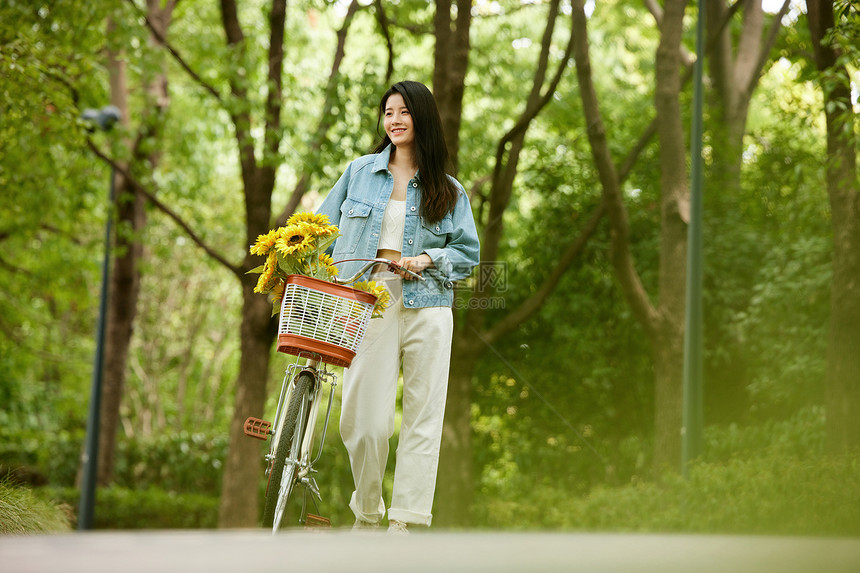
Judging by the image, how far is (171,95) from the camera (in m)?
14.4

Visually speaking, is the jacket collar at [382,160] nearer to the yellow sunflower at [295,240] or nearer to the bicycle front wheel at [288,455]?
the yellow sunflower at [295,240]

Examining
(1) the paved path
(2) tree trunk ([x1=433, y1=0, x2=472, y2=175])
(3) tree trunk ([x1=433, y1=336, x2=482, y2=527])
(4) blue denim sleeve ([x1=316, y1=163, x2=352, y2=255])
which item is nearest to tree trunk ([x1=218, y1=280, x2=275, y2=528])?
(3) tree trunk ([x1=433, y1=336, x2=482, y2=527])

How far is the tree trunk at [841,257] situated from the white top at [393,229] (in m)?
4.71

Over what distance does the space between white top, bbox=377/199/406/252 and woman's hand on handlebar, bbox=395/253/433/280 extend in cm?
25

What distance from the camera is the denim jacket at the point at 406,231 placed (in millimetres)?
3734

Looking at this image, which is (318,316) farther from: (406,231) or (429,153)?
(429,153)

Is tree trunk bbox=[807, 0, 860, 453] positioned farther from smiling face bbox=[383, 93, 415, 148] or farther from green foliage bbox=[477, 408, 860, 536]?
smiling face bbox=[383, 93, 415, 148]

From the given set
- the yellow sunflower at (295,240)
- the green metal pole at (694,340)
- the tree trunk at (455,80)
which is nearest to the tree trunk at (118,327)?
the tree trunk at (455,80)

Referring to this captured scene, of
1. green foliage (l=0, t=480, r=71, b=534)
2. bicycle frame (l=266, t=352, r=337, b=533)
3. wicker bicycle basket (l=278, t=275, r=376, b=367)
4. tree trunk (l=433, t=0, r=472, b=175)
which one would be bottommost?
green foliage (l=0, t=480, r=71, b=534)

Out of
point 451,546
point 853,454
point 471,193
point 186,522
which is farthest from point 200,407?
point 451,546

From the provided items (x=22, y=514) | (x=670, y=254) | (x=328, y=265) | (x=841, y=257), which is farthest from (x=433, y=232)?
(x=670, y=254)

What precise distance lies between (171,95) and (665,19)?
837cm

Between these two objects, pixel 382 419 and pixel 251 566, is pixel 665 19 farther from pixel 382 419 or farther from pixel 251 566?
pixel 251 566

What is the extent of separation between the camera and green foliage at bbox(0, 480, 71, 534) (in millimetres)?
3791
